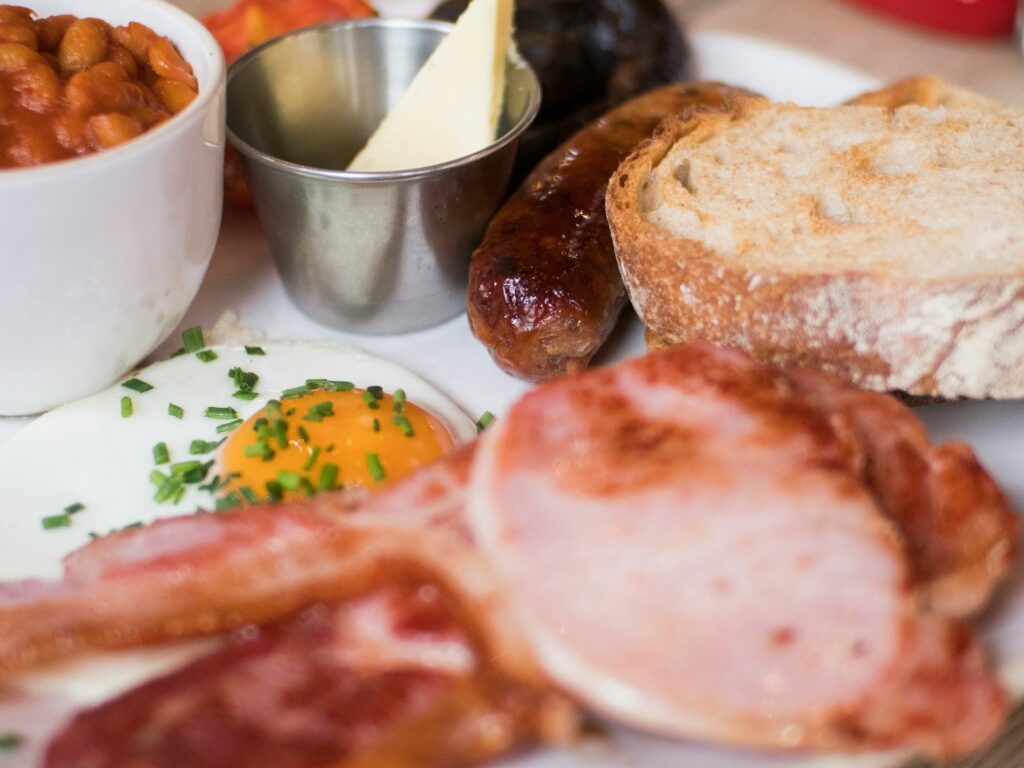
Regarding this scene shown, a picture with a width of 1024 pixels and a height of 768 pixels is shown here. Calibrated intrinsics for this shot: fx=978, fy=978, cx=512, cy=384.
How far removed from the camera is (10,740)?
4.63 feet

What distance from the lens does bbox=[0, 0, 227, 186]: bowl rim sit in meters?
1.71

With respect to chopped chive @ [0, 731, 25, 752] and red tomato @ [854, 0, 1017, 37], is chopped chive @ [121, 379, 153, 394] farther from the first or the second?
red tomato @ [854, 0, 1017, 37]

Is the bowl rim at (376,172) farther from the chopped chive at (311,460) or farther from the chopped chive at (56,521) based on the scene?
the chopped chive at (56,521)

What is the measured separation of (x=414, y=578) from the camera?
4.77 ft

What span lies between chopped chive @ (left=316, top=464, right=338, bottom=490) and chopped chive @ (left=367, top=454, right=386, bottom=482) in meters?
0.07

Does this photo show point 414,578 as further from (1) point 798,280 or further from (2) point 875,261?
(2) point 875,261

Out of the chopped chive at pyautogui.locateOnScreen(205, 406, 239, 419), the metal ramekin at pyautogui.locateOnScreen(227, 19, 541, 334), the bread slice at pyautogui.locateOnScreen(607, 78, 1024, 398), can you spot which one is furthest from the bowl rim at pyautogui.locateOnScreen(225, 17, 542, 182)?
the chopped chive at pyautogui.locateOnScreen(205, 406, 239, 419)

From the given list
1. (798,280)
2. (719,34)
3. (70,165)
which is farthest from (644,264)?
(719,34)

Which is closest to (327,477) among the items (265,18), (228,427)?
(228,427)

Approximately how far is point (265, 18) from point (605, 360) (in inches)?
58.6

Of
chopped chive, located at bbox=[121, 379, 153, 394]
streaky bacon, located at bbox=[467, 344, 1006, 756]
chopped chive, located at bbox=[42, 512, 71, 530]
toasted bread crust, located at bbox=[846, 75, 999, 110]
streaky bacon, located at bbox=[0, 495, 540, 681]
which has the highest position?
toasted bread crust, located at bbox=[846, 75, 999, 110]

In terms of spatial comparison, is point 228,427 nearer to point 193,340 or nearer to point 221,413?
point 221,413

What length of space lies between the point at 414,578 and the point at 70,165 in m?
0.98

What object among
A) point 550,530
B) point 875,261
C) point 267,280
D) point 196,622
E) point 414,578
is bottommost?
point 267,280
